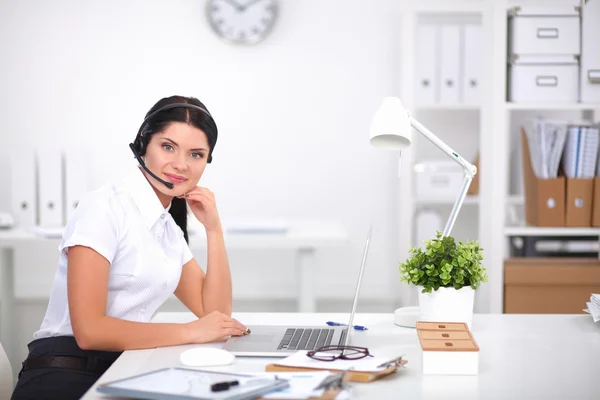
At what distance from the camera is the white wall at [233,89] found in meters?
4.50

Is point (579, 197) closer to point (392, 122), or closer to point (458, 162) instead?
point (458, 162)

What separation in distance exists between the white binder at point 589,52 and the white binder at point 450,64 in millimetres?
921

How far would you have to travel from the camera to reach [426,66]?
418 cm

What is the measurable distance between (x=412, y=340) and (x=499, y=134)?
5.70ft

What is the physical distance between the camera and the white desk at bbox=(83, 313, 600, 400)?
131cm

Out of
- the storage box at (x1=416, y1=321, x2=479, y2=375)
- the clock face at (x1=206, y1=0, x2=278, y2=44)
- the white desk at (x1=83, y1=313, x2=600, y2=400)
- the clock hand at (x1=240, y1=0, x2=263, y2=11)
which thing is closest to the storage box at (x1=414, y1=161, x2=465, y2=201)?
the clock face at (x1=206, y1=0, x2=278, y2=44)

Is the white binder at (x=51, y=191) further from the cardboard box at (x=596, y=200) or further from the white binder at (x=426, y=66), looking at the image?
the cardboard box at (x=596, y=200)

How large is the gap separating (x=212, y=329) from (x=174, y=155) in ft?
1.43

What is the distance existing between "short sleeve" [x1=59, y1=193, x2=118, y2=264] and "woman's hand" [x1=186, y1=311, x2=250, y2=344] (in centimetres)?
23

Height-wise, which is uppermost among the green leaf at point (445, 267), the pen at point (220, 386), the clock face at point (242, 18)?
the clock face at point (242, 18)

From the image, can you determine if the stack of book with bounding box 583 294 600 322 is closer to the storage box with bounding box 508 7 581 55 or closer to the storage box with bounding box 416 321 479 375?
the storage box with bounding box 416 321 479 375

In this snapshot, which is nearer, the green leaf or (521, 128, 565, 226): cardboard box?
the green leaf

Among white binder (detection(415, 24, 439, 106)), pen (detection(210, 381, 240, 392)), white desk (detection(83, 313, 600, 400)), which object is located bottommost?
white desk (detection(83, 313, 600, 400))

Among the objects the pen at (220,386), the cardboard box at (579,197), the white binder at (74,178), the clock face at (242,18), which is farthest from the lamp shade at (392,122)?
the clock face at (242,18)
